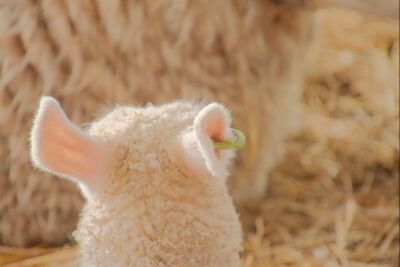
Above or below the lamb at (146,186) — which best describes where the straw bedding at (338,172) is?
above

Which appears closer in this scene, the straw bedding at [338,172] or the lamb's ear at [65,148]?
the lamb's ear at [65,148]

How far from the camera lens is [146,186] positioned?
0.96 m

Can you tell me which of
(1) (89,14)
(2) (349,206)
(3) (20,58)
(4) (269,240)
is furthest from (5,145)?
(2) (349,206)

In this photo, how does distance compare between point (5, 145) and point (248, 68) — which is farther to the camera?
point (248, 68)

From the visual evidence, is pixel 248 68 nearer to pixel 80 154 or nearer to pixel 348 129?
pixel 348 129

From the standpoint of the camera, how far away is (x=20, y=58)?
1452mm

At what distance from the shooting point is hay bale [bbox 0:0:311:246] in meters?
1.45

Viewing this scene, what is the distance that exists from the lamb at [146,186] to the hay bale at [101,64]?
50 centimetres

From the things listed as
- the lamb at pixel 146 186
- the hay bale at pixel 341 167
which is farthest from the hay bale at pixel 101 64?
the lamb at pixel 146 186

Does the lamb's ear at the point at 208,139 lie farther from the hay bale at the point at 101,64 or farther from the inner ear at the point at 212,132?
the hay bale at the point at 101,64

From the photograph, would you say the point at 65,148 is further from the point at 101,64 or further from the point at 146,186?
the point at 101,64

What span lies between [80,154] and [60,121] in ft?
0.17

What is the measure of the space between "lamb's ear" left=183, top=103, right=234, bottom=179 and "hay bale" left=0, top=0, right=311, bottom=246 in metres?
0.56

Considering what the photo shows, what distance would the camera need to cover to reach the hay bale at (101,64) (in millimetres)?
1445
